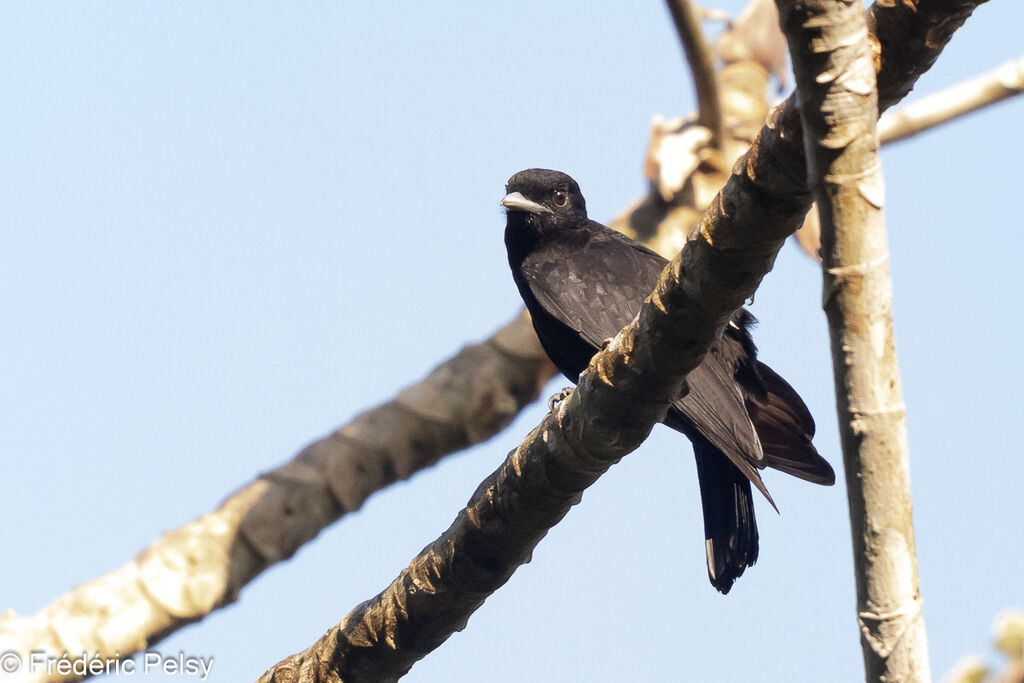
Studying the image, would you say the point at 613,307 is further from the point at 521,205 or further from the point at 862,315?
the point at 862,315

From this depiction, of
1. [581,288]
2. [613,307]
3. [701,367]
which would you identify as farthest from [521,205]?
[701,367]

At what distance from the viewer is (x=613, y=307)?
5457 mm

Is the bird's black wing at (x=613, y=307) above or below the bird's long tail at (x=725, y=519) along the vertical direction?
above

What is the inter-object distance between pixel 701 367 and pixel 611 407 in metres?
1.45

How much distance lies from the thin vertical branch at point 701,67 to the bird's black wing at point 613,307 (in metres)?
1.47

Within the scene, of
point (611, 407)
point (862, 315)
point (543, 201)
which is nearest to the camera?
point (862, 315)

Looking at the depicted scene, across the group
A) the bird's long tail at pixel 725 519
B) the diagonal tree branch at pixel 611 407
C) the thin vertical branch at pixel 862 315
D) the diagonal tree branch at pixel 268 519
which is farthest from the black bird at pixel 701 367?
the thin vertical branch at pixel 862 315

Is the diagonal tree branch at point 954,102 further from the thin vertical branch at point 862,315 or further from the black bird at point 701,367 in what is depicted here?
the thin vertical branch at point 862,315

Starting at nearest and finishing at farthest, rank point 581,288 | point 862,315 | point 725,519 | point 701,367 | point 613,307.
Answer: point 862,315
point 701,367
point 725,519
point 613,307
point 581,288

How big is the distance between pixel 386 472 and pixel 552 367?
1193 millimetres

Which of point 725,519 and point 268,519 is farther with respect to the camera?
point 268,519

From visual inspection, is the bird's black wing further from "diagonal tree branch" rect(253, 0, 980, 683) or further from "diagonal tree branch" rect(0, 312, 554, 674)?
"diagonal tree branch" rect(253, 0, 980, 683)

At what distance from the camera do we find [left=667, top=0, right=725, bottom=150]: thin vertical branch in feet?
22.5

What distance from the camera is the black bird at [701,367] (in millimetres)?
4848
